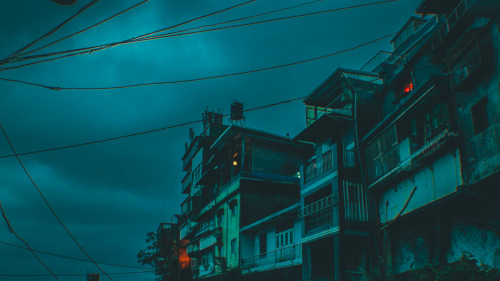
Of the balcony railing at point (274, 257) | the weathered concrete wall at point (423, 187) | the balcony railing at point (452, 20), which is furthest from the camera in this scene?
the balcony railing at point (274, 257)

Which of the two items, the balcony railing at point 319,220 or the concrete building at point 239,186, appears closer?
the balcony railing at point 319,220

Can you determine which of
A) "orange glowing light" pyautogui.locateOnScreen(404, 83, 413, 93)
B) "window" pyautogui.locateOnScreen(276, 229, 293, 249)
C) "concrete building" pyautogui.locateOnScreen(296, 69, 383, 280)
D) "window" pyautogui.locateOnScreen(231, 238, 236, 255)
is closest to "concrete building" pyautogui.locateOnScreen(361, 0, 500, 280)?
"orange glowing light" pyautogui.locateOnScreen(404, 83, 413, 93)

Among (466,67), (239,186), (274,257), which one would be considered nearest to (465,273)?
(466,67)

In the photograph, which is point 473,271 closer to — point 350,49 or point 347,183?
point 350,49

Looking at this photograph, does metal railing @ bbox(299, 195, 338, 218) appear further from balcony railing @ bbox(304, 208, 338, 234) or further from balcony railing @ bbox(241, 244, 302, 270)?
balcony railing @ bbox(241, 244, 302, 270)

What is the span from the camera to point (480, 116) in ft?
42.9

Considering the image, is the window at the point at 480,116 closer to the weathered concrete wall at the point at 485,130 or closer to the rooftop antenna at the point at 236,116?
the weathered concrete wall at the point at 485,130

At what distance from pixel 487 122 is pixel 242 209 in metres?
22.2

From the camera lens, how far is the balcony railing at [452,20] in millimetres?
13370

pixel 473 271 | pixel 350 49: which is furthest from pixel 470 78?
pixel 473 271

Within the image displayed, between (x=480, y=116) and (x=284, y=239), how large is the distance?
1673 centimetres

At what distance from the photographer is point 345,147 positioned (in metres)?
23.0

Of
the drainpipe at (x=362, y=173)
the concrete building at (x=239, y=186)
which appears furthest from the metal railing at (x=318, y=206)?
the concrete building at (x=239, y=186)

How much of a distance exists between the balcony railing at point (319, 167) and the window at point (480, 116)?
8.75 m
